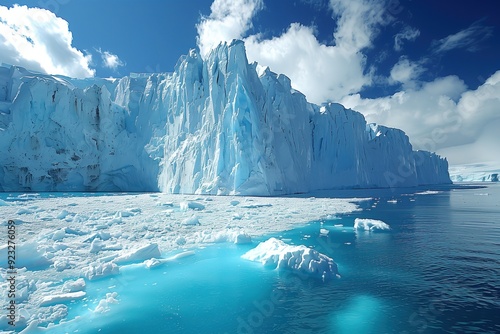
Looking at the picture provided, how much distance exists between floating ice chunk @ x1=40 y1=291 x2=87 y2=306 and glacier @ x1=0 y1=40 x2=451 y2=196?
22471 millimetres

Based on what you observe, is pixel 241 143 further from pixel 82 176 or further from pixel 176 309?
pixel 176 309

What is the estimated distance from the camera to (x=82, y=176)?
109ft

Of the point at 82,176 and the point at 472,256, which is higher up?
the point at 82,176

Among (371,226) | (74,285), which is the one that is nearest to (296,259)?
(74,285)

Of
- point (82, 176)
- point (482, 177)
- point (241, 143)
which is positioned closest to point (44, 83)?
point (82, 176)

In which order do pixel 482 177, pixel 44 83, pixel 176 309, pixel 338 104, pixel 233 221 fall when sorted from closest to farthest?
1. pixel 176 309
2. pixel 233 221
3. pixel 44 83
4. pixel 338 104
5. pixel 482 177

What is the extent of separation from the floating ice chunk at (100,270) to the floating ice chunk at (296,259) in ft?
10.6

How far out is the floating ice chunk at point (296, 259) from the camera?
611cm

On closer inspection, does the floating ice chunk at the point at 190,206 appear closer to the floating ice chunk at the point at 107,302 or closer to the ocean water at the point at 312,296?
the ocean water at the point at 312,296

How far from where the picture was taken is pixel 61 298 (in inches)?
183

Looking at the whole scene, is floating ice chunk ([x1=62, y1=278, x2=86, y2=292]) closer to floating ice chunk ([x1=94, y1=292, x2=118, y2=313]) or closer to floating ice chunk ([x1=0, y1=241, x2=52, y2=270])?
floating ice chunk ([x1=94, y1=292, x2=118, y2=313])

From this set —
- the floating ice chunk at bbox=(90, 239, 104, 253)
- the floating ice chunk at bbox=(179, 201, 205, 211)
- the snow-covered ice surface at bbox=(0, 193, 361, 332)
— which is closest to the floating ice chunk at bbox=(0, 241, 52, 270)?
the snow-covered ice surface at bbox=(0, 193, 361, 332)

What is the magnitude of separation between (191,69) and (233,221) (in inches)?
988

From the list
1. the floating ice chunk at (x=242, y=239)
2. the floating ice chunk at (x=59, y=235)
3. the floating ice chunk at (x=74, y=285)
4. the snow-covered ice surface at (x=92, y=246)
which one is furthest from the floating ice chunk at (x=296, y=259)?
the floating ice chunk at (x=59, y=235)
